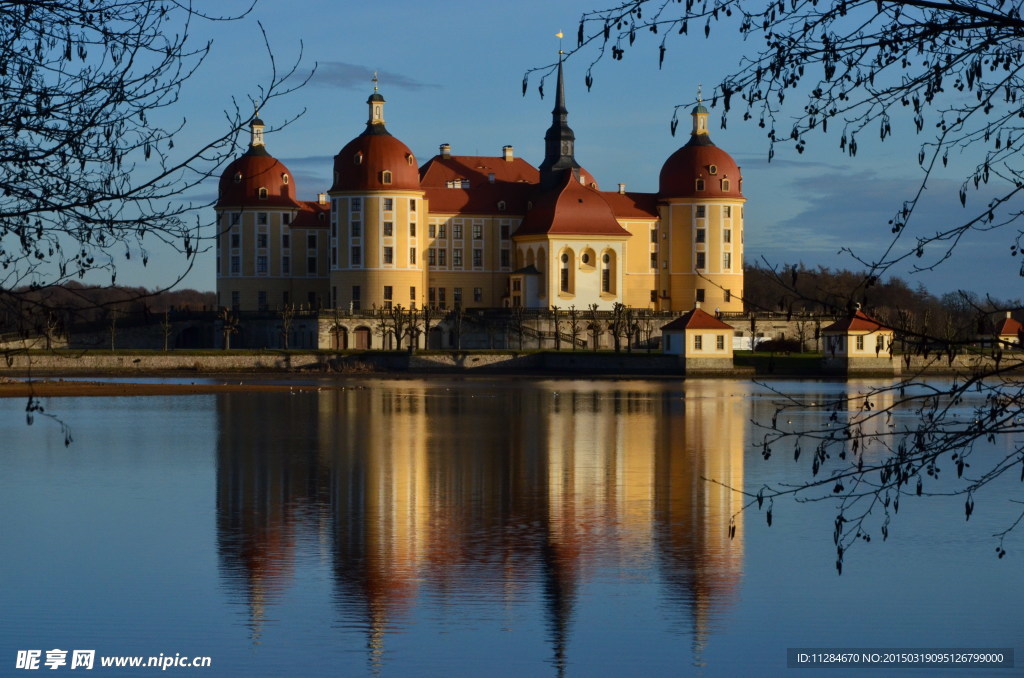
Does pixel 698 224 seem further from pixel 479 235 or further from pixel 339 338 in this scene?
pixel 339 338

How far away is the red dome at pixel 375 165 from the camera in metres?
82.9

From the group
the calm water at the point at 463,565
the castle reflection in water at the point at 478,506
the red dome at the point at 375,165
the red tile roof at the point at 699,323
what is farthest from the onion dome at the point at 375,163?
the calm water at the point at 463,565

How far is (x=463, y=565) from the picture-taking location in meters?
17.9

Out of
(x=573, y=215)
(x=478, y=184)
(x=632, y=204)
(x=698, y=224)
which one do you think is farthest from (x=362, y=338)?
(x=698, y=224)

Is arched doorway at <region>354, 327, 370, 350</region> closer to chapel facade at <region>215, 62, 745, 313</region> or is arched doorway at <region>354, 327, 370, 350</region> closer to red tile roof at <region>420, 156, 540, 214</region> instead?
chapel facade at <region>215, 62, 745, 313</region>

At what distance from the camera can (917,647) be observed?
14.5 meters

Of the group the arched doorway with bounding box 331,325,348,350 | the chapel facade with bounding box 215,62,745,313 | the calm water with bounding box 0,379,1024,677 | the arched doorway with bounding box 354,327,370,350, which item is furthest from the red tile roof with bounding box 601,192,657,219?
the calm water with bounding box 0,379,1024,677

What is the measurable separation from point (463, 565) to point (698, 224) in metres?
71.4

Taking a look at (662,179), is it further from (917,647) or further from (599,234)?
(917,647)

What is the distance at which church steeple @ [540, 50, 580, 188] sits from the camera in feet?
296

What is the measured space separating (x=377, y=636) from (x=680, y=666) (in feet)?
9.32

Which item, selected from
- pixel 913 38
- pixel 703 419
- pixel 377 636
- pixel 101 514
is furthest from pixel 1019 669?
pixel 703 419

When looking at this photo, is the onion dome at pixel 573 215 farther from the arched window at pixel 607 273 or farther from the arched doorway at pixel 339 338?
the arched doorway at pixel 339 338

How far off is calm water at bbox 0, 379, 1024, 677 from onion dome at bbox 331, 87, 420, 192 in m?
50.5
